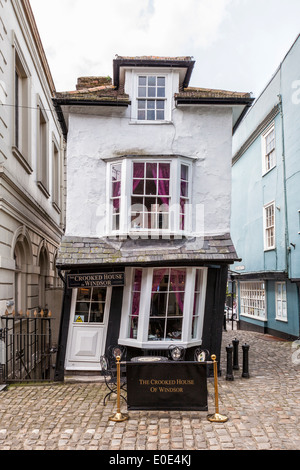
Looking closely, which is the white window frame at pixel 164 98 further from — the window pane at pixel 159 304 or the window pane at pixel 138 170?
the window pane at pixel 159 304

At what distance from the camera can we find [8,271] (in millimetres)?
10672

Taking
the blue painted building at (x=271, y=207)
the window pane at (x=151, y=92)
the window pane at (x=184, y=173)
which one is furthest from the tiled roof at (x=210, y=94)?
the blue painted building at (x=271, y=207)

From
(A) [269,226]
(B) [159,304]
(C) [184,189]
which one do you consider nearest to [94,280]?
(B) [159,304]

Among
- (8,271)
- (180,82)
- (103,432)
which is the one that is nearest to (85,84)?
(180,82)

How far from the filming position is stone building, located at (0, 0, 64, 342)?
34.1 ft

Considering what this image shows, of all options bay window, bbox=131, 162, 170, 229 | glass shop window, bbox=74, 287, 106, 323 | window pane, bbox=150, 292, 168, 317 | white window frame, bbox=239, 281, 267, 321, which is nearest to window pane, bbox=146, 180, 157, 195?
bay window, bbox=131, 162, 170, 229

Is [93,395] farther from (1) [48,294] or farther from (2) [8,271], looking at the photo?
(1) [48,294]

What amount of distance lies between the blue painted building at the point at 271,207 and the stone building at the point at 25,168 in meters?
9.36

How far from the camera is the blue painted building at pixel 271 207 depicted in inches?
600

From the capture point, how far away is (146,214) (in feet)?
32.2

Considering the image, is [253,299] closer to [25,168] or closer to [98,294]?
[98,294]

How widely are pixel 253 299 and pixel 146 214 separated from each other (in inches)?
500

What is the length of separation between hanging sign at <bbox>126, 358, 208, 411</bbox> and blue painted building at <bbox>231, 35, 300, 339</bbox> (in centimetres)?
920

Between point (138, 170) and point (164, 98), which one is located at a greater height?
point (164, 98)
